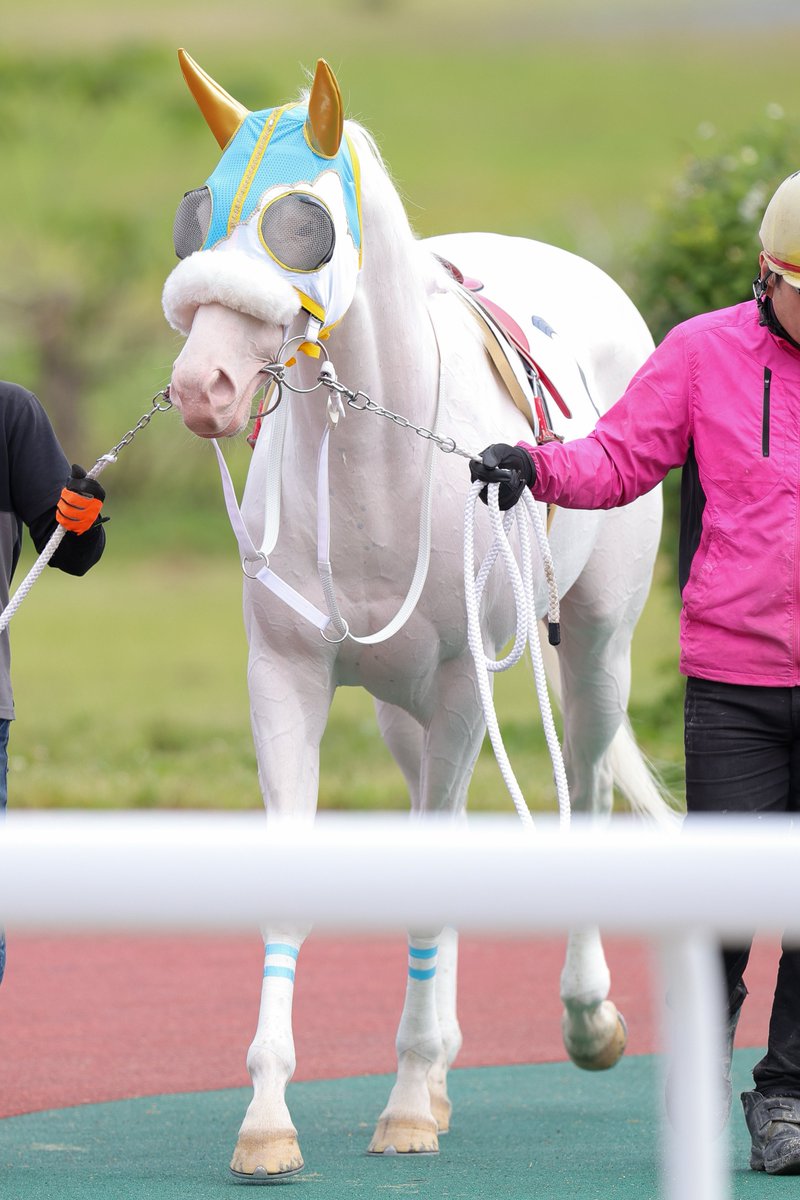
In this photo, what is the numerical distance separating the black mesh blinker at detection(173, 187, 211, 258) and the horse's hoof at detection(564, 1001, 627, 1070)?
2335mm

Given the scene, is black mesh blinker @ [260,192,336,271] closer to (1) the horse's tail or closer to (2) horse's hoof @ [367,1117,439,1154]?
(2) horse's hoof @ [367,1117,439,1154]

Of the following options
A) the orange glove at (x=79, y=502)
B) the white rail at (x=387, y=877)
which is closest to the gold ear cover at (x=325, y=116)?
the orange glove at (x=79, y=502)

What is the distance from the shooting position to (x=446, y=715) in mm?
4227

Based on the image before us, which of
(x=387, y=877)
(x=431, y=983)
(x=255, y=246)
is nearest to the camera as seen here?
(x=387, y=877)

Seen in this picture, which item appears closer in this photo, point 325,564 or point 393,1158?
point 325,564

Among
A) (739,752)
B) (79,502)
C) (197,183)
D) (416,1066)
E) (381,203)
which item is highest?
(381,203)

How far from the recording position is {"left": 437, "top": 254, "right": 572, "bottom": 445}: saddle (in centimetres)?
429

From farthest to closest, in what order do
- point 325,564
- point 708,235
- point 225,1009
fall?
1. point 708,235
2. point 225,1009
3. point 325,564

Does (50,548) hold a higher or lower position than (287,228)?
lower

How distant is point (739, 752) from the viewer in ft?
12.0

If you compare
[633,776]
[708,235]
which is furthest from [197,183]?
[633,776]

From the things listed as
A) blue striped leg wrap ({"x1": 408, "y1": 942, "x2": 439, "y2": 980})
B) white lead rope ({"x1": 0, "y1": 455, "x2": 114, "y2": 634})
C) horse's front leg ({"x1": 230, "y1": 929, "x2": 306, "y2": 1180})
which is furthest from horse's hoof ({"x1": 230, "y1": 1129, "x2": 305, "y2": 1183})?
white lead rope ({"x1": 0, "y1": 455, "x2": 114, "y2": 634})

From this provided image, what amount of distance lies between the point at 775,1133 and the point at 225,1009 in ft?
8.16

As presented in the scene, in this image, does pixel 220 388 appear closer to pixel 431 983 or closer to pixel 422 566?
pixel 422 566
